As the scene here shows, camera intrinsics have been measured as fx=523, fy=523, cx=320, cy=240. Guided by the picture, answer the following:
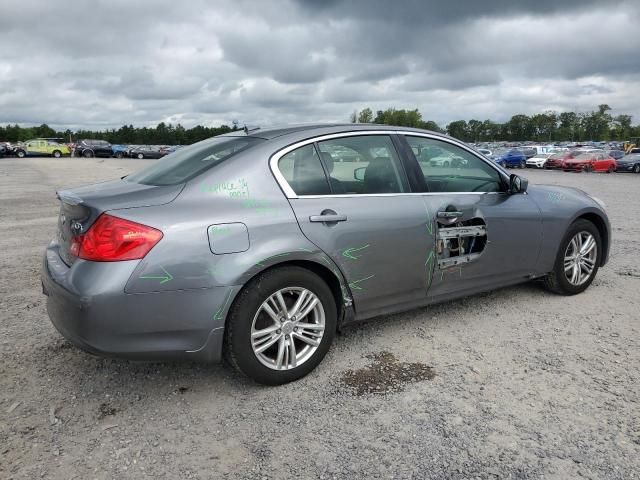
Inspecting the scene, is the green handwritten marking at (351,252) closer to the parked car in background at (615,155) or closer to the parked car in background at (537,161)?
the parked car in background at (615,155)

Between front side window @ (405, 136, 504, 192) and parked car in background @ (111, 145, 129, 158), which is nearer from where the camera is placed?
front side window @ (405, 136, 504, 192)

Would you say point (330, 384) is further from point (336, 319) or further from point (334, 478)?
point (334, 478)

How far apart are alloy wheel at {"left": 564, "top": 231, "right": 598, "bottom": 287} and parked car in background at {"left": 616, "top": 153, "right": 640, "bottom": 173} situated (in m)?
33.2

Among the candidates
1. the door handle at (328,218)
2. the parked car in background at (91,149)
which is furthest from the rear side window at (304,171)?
the parked car in background at (91,149)

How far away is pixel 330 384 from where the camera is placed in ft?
10.7

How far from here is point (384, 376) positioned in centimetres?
335

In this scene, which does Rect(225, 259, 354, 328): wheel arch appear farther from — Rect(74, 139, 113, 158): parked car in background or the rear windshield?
Rect(74, 139, 113, 158): parked car in background

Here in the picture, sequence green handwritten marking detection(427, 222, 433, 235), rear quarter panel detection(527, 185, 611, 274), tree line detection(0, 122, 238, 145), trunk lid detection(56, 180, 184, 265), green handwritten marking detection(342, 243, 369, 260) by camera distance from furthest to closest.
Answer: tree line detection(0, 122, 238, 145)
rear quarter panel detection(527, 185, 611, 274)
green handwritten marking detection(427, 222, 433, 235)
green handwritten marking detection(342, 243, 369, 260)
trunk lid detection(56, 180, 184, 265)

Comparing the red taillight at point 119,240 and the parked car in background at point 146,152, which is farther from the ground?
the parked car in background at point 146,152

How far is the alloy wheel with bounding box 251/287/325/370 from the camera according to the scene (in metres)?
3.09

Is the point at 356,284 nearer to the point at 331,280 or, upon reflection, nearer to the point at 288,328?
the point at 331,280

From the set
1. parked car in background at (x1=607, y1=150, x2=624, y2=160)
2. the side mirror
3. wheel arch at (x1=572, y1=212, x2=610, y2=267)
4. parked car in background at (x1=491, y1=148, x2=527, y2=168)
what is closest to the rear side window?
the side mirror

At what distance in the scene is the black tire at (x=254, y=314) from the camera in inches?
116

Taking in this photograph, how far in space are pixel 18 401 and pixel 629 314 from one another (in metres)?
4.61
